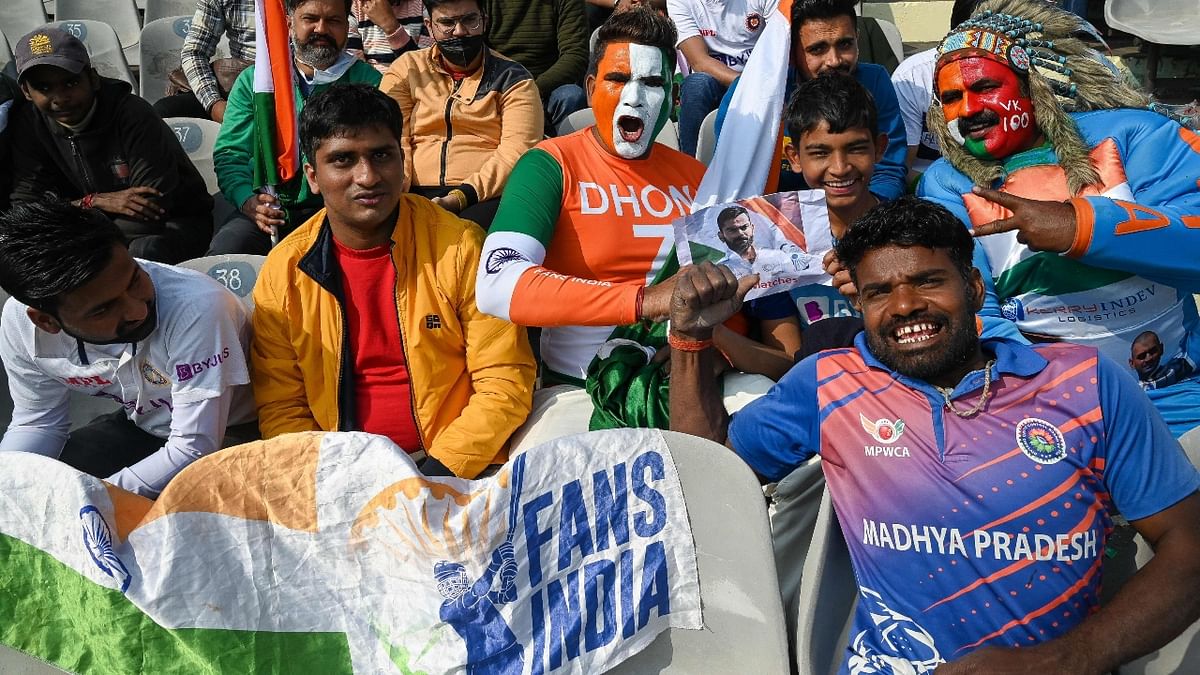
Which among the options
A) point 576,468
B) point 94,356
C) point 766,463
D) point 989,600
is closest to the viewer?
point 989,600

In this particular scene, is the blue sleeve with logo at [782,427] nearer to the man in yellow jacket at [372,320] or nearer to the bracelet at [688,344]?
the bracelet at [688,344]

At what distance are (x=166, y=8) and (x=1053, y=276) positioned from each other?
6.89 meters

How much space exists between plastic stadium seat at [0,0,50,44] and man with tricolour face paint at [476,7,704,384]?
584 centimetres

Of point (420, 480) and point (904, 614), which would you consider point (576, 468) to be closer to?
point (420, 480)

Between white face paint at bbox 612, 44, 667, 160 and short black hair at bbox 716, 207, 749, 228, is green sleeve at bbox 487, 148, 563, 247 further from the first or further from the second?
short black hair at bbox 716, 207, 749, 228

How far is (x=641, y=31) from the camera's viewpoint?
3322 mm

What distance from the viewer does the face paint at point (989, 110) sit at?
2949mm

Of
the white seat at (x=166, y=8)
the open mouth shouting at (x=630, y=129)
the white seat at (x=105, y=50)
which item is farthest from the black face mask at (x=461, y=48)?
the white seat at (x=166, y=8)

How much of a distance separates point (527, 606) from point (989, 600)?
0.88m

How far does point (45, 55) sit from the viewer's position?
13.7 ft

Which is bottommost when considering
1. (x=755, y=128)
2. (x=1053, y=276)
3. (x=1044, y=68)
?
(x=1053, y=276)

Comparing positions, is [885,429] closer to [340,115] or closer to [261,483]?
[261,483]

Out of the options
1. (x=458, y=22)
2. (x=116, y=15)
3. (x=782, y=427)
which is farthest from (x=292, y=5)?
(x=116, y=15)

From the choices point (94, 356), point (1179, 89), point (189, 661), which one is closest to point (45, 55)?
point (94, 356)
